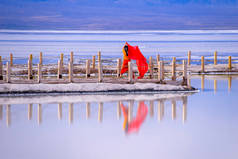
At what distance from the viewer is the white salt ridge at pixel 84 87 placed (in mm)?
19761

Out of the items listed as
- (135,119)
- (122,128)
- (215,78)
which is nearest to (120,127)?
(122,128)

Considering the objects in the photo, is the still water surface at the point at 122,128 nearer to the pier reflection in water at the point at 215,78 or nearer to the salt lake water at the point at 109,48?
the pier reflection in water at the point at 215,78

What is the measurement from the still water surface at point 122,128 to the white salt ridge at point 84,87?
1.06m

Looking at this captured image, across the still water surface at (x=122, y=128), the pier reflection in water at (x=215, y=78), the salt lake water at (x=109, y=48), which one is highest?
the salt lake water at (x=109, y=48)

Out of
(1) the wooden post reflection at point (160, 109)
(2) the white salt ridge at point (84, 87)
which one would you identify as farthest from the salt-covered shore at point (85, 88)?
(1) the wooden post reflection at point (160, 109)

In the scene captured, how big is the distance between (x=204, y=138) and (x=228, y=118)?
9.23 ft

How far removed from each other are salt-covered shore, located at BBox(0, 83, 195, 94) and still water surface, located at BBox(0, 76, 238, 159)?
1040mm

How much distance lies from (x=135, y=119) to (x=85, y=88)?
5.45m

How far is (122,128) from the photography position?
13922 millimetres

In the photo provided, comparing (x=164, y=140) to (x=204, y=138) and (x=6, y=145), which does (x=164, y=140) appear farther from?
(x=6, y=145)

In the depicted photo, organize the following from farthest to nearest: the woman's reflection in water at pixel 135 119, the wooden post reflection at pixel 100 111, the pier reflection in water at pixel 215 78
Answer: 1. the pier reflection in water at pixel 215 78
2. the wooden post reflection at pixel 100 111
3. the woman's reflection in water at pixel 135 119

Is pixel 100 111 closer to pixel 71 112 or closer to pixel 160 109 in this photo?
pixel 71 112

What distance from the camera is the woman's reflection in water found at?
45.4 ft

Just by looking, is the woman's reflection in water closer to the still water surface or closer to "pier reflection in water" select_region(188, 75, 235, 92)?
the still water surface
